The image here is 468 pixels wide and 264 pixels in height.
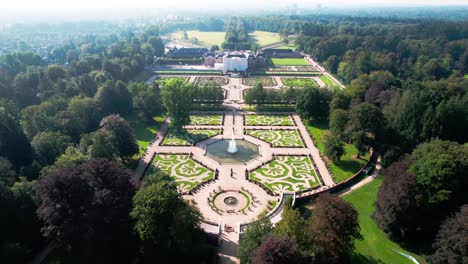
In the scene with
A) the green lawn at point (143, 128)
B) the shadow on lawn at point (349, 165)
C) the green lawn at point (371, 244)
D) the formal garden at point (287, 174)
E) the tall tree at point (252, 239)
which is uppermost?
the tall tree at point (252, 239)

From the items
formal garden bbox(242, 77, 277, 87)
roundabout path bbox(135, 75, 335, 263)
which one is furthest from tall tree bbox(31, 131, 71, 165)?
formal garden bbox(242, 77, 277, 87)

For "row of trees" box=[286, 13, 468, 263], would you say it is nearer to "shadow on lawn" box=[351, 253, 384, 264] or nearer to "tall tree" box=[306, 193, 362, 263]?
"shadow on lawn" box=[351, 253, 384, 264]

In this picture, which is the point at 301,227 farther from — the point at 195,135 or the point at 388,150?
the point at 195,135

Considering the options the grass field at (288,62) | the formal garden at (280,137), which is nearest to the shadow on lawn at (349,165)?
the formal garden at (280,137)

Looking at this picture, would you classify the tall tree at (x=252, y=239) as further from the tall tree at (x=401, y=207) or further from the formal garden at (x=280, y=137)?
the formal garden at (x=280, y=137)

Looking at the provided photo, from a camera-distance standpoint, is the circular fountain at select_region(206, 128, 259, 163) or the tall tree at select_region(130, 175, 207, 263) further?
the circular fountain at select_region(206, 128, 259, 163)

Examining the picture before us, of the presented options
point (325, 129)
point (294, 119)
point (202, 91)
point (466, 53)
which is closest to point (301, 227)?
point (325, 129)

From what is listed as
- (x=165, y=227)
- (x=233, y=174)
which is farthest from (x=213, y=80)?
(x=165, y=227)

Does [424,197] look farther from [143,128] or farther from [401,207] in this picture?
[143,128]
